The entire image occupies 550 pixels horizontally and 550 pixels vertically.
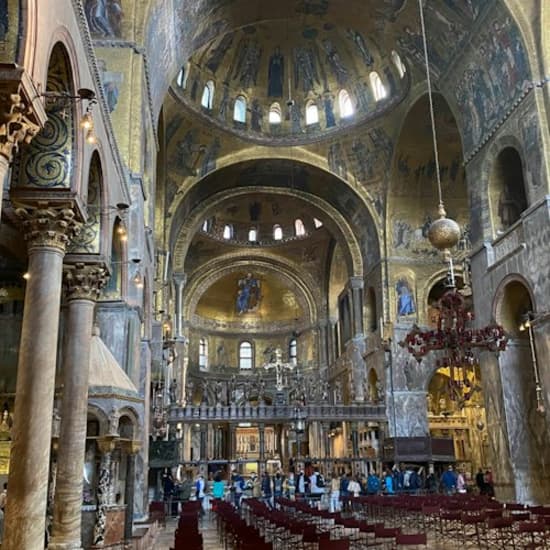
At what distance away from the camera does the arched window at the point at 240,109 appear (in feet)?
87.0

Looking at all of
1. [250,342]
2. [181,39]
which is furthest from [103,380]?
[250,342]

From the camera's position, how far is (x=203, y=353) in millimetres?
36375

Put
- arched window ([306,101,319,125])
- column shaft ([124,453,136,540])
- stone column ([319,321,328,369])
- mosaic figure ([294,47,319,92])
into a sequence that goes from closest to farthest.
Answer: column shaft ([124,453,136,540])
mosaic figure ([294,47,319,92])
arched window ([306,101,319,125])
stone column ([319,321,328,369])

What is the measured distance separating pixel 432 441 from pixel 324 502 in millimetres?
4392

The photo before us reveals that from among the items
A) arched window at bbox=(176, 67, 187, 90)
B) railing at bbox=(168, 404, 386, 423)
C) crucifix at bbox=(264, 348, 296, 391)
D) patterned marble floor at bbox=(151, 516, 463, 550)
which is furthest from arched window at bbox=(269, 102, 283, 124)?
patterned marble floor at bbox=(151, 516, 463, 550)

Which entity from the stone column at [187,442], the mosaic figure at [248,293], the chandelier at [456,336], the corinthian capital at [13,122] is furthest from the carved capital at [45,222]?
the mosaic figure at [248,293]

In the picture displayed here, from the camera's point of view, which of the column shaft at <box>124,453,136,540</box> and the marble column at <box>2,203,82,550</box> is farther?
the column shaft at <box>124,453,136,540</box>

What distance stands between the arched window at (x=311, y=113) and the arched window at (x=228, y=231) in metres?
9.21

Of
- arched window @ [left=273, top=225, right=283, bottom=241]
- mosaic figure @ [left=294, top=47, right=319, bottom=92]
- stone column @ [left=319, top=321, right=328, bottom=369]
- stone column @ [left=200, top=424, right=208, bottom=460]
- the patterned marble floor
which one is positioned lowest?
the patterned marble floor

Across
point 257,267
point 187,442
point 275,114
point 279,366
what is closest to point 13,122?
point 275,114

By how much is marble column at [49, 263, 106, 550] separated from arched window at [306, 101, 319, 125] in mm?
18943

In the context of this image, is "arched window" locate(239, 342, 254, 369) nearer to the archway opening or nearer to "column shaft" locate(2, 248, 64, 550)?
the archway opening

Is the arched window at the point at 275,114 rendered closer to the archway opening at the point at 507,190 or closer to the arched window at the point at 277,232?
the arched window at the point at 277,232

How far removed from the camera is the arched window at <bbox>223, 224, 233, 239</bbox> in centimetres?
3438
